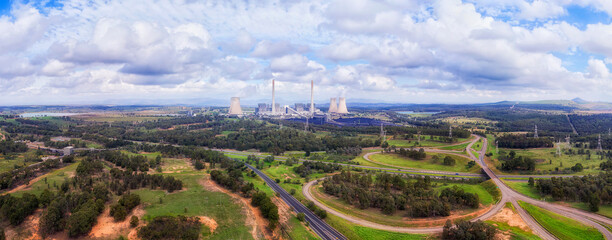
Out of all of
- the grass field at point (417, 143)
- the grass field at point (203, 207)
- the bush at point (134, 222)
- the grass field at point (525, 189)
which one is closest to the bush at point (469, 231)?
the grass field at point (525, 189)

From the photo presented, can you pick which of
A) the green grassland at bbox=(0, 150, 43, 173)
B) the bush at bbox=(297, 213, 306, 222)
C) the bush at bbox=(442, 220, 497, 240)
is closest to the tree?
the bush at bbox=(442, 220, 497, 240)

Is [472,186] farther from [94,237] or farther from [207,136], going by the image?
[207,136]

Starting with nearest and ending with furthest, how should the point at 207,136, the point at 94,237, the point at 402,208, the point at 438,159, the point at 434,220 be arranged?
1. the point at 94,237
2. the point at 434,220
3. the point at 402,208
4. the point at 438,159
5. the point at 207,136

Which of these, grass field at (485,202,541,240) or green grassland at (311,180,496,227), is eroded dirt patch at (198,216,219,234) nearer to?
green grassland at (311,180,496,227)

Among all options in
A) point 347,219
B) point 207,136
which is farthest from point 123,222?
point 207,136

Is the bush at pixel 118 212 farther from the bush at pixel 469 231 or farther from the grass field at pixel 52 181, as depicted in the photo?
the bush at pixel 469 231

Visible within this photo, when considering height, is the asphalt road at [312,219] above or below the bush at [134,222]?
below

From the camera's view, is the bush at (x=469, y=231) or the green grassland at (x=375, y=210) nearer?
the bush at (x=469, y=231)
